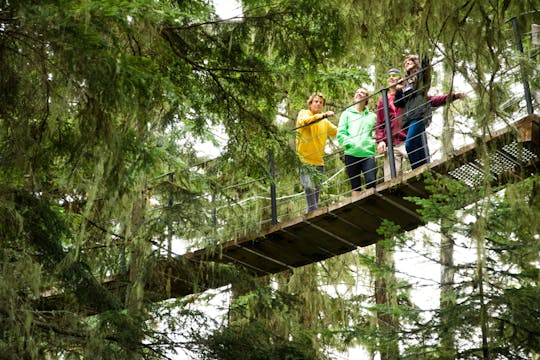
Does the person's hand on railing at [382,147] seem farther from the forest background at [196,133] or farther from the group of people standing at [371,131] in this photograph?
the forest background at [196,133]

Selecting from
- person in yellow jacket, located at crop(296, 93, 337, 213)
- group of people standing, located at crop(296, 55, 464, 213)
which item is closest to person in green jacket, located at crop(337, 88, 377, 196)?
group of people standing, located at crop(296, 55, 464, 213)

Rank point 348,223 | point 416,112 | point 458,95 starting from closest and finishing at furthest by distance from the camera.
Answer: point 458,95 → point 416,112 → point 348,223

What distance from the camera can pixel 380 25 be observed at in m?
5.32

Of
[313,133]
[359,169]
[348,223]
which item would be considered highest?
[313,133]

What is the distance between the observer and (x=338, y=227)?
660 cm

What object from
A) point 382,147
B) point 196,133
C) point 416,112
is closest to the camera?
point 196,133

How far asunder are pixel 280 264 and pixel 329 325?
278 cm

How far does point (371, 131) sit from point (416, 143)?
19.0 inches

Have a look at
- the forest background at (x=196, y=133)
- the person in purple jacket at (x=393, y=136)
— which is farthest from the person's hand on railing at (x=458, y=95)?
the person in purple jacket at (x=393, y=136)

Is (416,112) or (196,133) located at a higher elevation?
(416,112)

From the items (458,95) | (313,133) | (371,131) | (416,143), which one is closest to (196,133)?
(313,133)

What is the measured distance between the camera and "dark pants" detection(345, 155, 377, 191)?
21.9ft

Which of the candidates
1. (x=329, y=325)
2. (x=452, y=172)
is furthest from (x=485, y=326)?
(x=329, y=325)

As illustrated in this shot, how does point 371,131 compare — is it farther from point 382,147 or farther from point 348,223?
point 348,223
